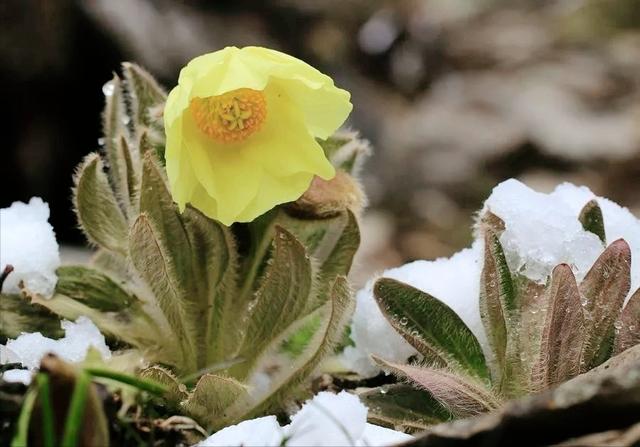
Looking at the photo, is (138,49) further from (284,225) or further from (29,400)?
(29,400)

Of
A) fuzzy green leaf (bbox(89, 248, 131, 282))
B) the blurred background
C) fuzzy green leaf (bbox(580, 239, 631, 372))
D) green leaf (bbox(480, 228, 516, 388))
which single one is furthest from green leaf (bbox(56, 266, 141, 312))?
the blurred background

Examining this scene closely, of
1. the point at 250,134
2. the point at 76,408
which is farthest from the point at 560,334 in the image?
the point at 76,408

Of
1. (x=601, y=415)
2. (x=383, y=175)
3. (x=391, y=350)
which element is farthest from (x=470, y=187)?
(x=601, y=415)

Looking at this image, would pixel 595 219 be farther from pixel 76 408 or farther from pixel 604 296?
pixel 76 408

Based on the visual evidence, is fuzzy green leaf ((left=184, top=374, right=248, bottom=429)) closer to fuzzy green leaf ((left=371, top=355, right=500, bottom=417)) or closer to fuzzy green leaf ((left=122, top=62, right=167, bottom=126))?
fuzzy green leaf ((left=371, top=355, right=500, bottom=417))

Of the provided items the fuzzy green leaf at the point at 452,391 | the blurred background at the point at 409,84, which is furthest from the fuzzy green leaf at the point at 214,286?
the blurred background at the point at 409,84

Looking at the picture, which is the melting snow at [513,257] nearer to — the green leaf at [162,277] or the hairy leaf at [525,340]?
the hairy leaf at [525,340]
